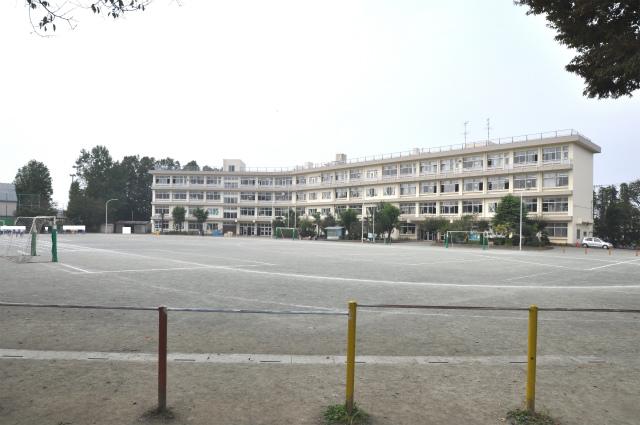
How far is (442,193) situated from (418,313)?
66196 millimetres

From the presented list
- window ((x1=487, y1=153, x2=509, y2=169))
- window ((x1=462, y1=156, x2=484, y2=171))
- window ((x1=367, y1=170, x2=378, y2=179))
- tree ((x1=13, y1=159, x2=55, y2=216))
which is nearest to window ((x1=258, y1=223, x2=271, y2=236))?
window ((x1=367, y1=170, x2=378, y2=179))

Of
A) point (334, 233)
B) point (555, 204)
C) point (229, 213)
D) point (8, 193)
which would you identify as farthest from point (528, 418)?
point (8, 193)

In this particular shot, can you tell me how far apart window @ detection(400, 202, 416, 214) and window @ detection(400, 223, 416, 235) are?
228 cm

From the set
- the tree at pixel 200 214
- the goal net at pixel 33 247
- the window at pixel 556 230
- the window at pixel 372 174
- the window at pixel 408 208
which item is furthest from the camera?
the tree at pixel 200 214

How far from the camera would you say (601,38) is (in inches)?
357

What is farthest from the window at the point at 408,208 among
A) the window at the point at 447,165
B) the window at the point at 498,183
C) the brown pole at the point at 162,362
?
the brown pole at the point at 162,362

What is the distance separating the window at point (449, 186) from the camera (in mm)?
71062

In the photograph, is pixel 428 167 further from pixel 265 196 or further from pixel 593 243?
pixel 265 196

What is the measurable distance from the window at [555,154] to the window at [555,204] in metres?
5.60

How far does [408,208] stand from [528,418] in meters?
75.1

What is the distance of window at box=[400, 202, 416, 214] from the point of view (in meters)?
76.9

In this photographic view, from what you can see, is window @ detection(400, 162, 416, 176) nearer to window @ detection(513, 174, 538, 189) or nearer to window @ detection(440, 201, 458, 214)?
window @ detection(440, 201, 458, 214)

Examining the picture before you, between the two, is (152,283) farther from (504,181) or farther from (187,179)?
(187,179)

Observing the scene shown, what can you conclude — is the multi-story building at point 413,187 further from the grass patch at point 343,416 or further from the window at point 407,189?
the grass patch at point 343,416
